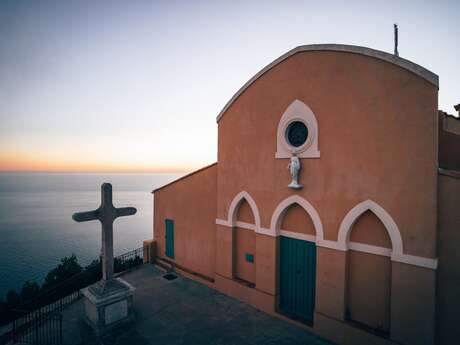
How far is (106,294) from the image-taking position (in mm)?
7926

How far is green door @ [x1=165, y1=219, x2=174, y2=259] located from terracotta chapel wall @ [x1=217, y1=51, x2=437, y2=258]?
18.2 feet

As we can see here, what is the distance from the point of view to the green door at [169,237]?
13.5m

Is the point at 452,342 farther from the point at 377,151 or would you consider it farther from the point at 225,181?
the point at 225,181

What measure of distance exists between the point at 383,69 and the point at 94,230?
82.7 metres

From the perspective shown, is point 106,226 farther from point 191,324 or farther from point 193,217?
point 193,217

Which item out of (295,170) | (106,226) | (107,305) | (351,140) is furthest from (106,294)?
(351,140)

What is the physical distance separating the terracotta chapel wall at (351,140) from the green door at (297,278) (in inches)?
43.0

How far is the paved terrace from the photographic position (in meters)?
7.59

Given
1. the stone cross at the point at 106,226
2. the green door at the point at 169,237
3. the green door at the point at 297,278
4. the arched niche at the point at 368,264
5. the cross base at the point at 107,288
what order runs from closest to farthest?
the arched niche at the point at 368,264, the cross base at the point at 107,288, the stone cross at the point at 106,226, the green door at the point at 297,278, the green door at the point at 169,237

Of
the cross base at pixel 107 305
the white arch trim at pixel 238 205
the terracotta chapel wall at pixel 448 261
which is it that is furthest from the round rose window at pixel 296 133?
the cross base at pixel 107 305

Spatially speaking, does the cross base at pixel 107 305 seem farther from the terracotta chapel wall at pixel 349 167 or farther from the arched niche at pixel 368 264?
the arched niche at pixel 368 264

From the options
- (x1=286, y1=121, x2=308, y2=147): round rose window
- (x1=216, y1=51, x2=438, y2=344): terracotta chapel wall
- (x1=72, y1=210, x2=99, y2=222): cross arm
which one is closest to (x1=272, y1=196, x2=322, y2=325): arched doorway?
(x1=216, y1=51, x2=438, y2=344): terracotta chapel wall

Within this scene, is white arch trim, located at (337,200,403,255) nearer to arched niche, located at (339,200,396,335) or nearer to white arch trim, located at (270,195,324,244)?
arched niche, located at (339,200,396,335)

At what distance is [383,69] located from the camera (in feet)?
21.5
